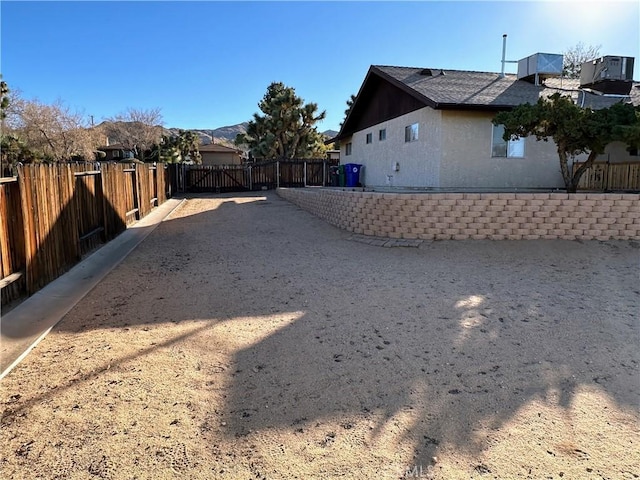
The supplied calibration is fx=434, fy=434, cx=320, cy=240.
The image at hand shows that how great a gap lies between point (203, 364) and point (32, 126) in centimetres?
4055

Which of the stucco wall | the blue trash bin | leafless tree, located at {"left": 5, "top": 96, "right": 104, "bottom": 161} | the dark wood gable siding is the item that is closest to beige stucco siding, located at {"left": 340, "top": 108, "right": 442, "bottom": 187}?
the stucco wall

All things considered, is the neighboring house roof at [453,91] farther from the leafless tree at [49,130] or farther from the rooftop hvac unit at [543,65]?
the leafless tree at [49,130]

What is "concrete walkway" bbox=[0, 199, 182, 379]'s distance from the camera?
3.86 m

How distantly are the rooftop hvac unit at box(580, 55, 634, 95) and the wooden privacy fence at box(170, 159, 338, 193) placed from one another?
1392 cm

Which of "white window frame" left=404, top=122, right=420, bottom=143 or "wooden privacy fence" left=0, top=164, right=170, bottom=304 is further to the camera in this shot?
"white window frame" left=404, top=122, right=420, bottom=143

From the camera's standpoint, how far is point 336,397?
3.20m

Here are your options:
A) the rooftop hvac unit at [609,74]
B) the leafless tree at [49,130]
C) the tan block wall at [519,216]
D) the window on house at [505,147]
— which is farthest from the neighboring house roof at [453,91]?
the leafless tree at [49,130]

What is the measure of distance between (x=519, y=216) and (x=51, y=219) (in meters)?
7.85

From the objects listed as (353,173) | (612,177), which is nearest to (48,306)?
(612,177)

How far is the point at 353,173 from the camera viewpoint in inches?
788

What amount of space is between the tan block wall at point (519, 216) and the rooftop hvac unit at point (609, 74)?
21.1ft

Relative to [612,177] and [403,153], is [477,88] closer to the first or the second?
[403,153]

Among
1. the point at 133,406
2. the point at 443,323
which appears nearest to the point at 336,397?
the point at 133,406

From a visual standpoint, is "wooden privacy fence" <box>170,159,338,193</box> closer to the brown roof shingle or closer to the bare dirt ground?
the brown roof shingle
